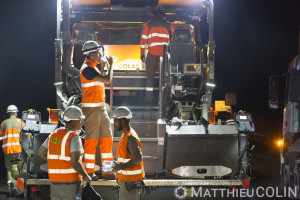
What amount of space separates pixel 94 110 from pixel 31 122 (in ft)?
3.74

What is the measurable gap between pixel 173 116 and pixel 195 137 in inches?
50.7

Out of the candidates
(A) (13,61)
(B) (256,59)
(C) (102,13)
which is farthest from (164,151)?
(B) (256,59)

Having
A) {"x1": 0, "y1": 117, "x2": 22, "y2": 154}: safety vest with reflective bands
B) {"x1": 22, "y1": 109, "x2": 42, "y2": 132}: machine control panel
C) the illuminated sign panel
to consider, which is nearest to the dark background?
{"x1": 0, "y1": 117, "x2": 22, "y2": 154}: safety vest with reflective bands

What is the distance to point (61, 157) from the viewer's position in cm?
489

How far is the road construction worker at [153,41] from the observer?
755 cm

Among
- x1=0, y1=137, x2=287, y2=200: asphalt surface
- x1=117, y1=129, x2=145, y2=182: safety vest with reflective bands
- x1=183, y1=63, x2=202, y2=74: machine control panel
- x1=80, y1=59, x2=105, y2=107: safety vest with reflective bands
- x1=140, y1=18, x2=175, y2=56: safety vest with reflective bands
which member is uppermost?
x1=140, y1=18, x2=175, y2=56: safety vest with reflective bands

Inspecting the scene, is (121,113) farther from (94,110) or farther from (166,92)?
(166,92)

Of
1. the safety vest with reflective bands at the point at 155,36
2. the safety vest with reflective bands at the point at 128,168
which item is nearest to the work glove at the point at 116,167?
the safety vest with reflective bands at the point at 128,168

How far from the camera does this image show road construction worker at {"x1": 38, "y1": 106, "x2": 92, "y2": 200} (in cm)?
485

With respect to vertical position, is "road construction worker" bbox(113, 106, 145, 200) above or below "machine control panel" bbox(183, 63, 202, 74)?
below

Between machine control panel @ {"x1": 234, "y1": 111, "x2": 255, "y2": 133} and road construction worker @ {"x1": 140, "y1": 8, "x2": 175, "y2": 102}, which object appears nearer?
machine control panel @ {"x1": 234, "y1": 111, "x2": 255, "y2": 133}

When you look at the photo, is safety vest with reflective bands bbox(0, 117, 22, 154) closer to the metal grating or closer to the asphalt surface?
the asphalt surface

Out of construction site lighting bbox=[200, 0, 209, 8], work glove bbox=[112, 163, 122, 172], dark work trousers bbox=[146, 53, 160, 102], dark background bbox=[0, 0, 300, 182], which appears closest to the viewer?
work glove bbox=[112, 163, 122, 172]

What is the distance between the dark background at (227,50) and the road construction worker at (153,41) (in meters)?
13.7
